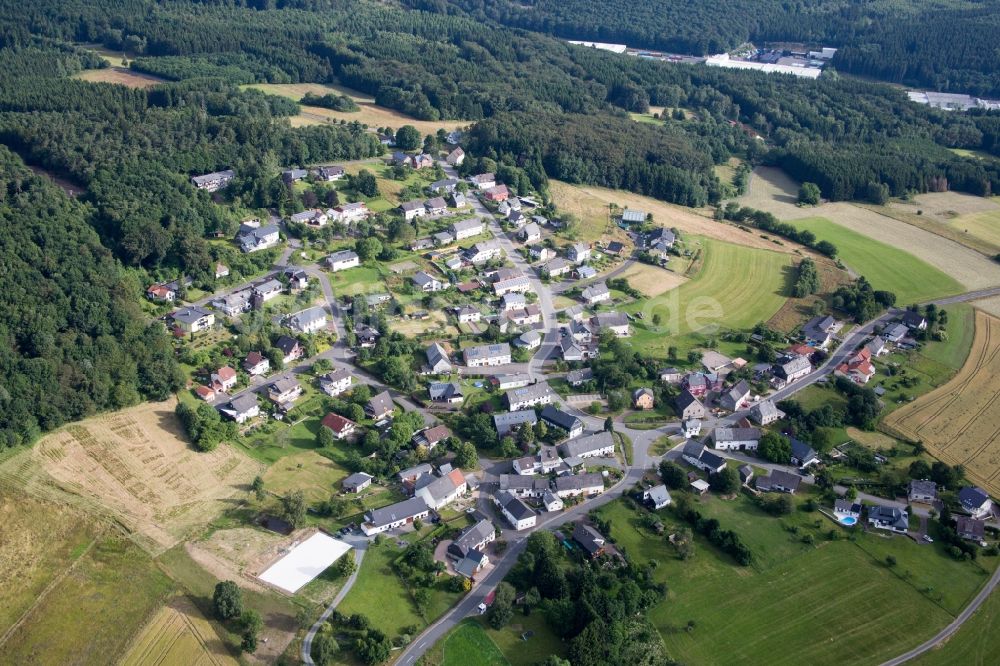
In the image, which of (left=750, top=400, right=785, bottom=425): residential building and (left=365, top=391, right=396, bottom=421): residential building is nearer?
(left=365, top=391, right=396, bottom=421): residential building

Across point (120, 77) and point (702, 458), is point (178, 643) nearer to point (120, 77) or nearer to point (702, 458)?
point (702, 458)

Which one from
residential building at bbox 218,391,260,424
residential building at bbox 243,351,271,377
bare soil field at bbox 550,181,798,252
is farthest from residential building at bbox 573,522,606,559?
bare soil field at bbox 550,181,798,252

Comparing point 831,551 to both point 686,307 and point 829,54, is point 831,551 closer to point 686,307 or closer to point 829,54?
point 686,307

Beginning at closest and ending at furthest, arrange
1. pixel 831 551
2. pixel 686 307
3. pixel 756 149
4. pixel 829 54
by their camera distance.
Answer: pixel 831 551
pixel 686 307
pixel 756 149
pixel 829 54

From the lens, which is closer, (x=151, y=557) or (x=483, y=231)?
(x=151, y=557)

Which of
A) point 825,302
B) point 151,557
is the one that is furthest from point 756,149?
point 151,557

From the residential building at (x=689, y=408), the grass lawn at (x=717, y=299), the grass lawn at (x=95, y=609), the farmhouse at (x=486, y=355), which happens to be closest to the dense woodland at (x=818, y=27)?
the grass lawn at (x=717, y=299)

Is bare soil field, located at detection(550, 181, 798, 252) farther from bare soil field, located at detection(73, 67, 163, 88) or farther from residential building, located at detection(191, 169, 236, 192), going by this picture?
bare soil field, located at detection(73, 67, 163, 88)

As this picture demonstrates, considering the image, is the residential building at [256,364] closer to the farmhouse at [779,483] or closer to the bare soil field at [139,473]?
the bare soil field at [139,473]
